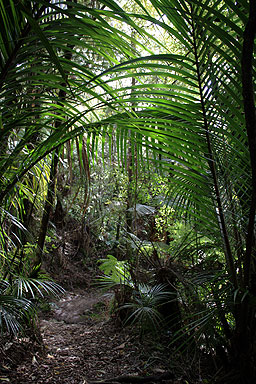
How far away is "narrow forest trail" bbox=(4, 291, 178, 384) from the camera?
192cm

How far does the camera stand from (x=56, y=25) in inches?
37.2

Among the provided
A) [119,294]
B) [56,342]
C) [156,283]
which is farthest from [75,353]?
[156,283]

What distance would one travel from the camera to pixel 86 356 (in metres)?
2.39

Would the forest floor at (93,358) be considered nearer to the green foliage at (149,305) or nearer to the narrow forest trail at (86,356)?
the narrow forest trail at (86,356)

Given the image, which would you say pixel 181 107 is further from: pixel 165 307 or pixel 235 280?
pixel 165 307

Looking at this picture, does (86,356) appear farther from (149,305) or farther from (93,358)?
(149,305)

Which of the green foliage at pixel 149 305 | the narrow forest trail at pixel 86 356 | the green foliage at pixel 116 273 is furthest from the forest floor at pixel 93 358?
the green foliage at pixel 116 273

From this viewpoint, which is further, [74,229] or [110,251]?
[110,251]

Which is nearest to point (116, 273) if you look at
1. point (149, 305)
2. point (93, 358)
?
point (149, 305)

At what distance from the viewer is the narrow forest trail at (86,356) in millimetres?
1919

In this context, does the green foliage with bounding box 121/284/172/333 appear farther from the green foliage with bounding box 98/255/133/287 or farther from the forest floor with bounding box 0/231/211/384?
the green foliage with bounding box 98/255/133/287

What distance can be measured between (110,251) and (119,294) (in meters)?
4.17

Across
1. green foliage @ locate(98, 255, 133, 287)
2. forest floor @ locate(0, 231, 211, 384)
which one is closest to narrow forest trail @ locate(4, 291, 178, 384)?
forest floor @ locate(0, 231, 211, 384)

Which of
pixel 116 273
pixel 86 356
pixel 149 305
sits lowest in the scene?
pixel 86 356
